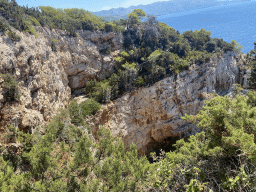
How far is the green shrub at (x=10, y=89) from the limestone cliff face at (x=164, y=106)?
41.7 ft

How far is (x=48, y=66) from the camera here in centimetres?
1642

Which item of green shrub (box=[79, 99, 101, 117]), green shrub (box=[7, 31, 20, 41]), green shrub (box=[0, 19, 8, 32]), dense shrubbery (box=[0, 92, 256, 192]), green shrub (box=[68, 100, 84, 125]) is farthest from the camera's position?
green shrub (box=[79, 99, 101, 117])

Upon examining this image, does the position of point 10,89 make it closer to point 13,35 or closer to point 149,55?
point 13,35

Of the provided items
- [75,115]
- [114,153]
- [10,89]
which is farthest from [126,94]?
[10,89]

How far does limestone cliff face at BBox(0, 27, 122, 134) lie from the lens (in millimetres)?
11219

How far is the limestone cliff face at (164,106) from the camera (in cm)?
2270

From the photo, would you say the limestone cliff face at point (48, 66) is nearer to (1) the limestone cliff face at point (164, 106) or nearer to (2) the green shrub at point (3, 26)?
(2) the green shrub at point (3, 26)

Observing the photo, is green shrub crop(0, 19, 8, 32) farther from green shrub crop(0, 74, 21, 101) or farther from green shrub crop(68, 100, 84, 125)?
green shrub crop(68, 100, 84, 125)

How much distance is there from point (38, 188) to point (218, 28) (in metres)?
62.7

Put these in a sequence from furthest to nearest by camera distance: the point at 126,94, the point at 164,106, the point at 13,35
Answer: the point at 164,106 → the point at 126,94 → the point at 13,35

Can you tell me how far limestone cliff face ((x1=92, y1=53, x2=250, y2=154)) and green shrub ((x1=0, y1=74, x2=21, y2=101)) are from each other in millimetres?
12700

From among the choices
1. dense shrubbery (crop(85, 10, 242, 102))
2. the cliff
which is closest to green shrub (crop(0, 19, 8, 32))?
the cliff

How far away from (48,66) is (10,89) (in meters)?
6.62

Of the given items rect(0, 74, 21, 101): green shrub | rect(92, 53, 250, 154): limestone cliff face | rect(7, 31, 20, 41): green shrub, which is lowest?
rect(92, 53, 250, 154): limestone cliff face
